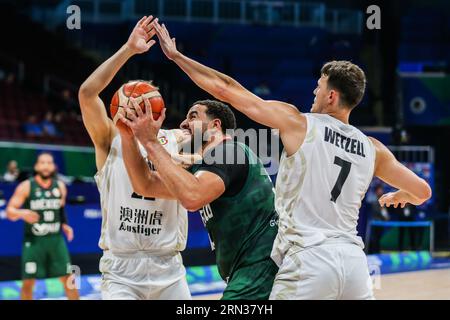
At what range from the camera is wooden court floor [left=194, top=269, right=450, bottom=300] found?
9.02 meters

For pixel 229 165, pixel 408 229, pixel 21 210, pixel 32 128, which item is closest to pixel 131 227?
pixel 229 165

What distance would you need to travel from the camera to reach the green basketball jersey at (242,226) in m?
4.05

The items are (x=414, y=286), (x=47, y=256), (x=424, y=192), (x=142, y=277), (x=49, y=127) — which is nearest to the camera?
(x=424, y=192)

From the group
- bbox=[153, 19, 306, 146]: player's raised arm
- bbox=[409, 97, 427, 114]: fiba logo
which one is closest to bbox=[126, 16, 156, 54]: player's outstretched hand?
bbox=[153, 19, 306, 146]: player's raised arm

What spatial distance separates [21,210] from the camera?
7.96m

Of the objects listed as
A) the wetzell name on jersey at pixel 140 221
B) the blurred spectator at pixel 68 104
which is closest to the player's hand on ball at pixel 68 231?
the wetzell name on jersey at pixel 140 221

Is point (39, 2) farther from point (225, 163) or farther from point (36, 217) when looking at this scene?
point (225, 163)

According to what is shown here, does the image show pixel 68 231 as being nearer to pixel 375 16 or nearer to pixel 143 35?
pixel 143 35

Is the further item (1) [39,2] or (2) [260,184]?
(1) [39,2]

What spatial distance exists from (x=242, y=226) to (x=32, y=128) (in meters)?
12.5

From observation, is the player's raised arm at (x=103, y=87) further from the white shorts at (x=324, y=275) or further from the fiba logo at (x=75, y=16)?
the fiba logo at (x=75, y=16)

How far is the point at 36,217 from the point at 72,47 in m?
14.4
